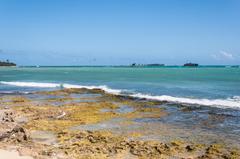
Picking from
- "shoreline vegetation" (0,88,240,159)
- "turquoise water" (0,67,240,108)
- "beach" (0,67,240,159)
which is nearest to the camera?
"shoreline vegetation" (0,88,240,159)

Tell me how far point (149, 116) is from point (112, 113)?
2.55 meters

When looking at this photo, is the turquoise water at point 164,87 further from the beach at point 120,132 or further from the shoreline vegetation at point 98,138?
the shoreline vegetation at point 98,138

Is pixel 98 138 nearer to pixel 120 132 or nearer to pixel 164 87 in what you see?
pixel 120 132

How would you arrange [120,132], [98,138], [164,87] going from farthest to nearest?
[164,87]
[120,132]
[98,138]

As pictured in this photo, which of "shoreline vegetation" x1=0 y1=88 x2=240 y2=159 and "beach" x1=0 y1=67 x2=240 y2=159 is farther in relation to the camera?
"beach" x1=0 y1=67 x2=240 y2=159

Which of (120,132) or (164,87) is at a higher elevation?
(120,132)

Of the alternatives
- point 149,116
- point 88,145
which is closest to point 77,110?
point 149,116

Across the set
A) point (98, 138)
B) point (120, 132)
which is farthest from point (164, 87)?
point (98, 138)

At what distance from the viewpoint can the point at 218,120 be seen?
73.7 feet

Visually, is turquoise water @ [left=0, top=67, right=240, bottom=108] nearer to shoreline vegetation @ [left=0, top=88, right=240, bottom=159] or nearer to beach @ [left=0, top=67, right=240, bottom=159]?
beach @ [left=0, top=67, right=240, bottom=159]

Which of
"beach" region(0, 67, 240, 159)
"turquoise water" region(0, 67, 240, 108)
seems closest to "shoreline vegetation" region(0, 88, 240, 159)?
"beach" region(0, 67, 240, 159)

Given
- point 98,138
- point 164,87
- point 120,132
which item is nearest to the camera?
point 98,138

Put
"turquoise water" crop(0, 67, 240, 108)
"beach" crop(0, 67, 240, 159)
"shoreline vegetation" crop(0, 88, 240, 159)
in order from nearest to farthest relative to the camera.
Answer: "shoreline vegetation" crop(0, 88, 240, 159), "beach" crop(0, 67, 240, 159), "turquoise water" crop(0, 67, 240, 108)

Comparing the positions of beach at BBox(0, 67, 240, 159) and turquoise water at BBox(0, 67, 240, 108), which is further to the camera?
Result: turquoise water at BBox(0, 67, 240, 108)
